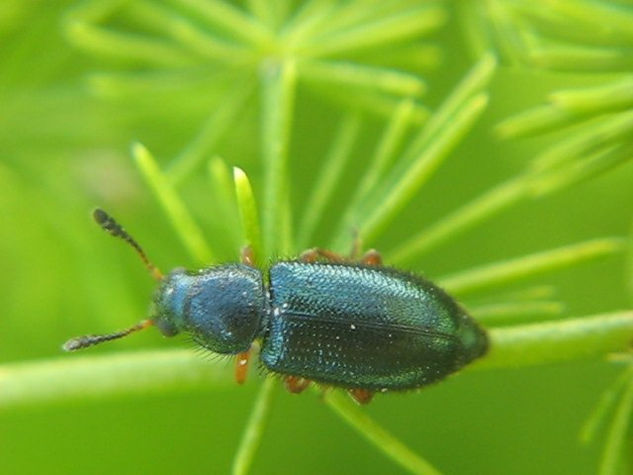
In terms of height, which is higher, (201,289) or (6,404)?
(201,289)

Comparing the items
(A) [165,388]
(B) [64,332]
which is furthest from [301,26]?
(B) [64,332]

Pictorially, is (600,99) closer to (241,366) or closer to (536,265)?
(536,265)

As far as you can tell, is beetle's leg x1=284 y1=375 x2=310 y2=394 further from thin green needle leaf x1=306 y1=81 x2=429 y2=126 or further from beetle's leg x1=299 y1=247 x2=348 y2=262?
thin green needle leaf x1=306 y1=81 x2=429 y2=126

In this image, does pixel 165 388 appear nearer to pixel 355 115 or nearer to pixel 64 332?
pixel 355 115

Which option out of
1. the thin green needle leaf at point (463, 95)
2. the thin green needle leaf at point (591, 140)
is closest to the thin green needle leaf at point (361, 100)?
the thin green needle leaf at point (463, 95)

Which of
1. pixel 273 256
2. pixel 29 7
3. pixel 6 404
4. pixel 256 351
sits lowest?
pixel 6 404

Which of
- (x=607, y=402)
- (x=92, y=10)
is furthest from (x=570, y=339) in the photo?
(x=92, y=10)

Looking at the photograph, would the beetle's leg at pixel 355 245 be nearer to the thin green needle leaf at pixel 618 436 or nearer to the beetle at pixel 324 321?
the beetle at pixel 324 321

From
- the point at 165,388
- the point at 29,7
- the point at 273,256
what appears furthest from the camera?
the point at 29,7
